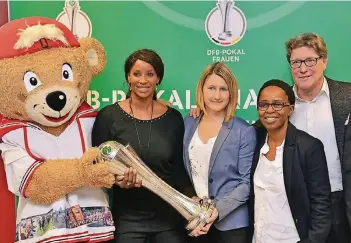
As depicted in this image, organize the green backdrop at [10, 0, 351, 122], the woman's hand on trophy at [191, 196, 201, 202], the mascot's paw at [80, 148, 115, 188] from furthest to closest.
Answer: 1. the green backdrop at [10, 0, 351, 122]
2. the woman's hand on trophy at [191, 196, 201, 202]
3. the mascot's paw at [80, 148, 115, 188]

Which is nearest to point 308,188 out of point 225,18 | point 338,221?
point 338,221

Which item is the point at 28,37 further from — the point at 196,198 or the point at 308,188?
the point at 308,188

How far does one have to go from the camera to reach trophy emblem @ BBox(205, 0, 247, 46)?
86.1 inches

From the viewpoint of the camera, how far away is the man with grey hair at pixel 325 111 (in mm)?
1881

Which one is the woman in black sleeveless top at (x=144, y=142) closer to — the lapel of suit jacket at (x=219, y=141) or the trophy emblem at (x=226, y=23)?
the lapel of suit jacket at (x=219, y=141)

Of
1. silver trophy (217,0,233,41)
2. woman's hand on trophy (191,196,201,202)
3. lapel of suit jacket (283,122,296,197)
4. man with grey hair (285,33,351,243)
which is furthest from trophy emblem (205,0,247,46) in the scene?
woman's hand on trophy (191,196,201,202)

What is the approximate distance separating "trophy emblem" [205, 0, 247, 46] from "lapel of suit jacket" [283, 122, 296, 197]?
63 cm

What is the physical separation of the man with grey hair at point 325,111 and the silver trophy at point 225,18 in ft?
1.20

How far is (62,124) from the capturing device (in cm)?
182

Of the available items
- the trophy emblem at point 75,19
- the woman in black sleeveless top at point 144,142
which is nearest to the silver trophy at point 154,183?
the woman in black sleeveless top at point 144,142

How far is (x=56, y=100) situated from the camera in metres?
1.72

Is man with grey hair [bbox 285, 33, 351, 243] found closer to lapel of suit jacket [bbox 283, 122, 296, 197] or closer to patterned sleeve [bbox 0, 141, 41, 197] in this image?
lapel of suit jacket [bbox 283, 122, 296, 197]

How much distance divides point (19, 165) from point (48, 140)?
14 cm

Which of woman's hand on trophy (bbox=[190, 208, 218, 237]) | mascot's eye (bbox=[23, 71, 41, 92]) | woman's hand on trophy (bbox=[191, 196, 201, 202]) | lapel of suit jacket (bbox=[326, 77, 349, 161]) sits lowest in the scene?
woman's hand on trophy (bbox=[190, 208, 218, 237])
